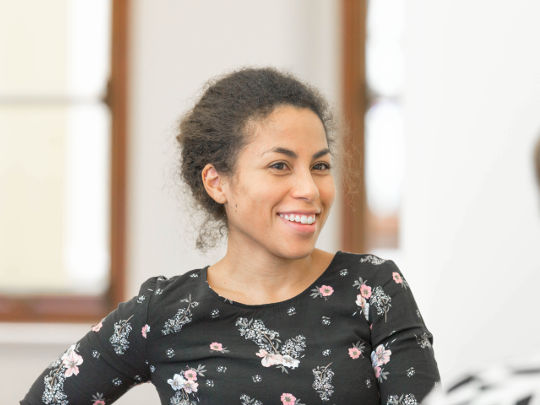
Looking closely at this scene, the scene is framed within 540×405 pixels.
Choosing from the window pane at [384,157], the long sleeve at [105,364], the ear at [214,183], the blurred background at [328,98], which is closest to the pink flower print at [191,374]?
the long sleeve at [105,364]

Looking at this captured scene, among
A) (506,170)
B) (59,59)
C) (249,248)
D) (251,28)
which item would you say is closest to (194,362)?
(249,248)

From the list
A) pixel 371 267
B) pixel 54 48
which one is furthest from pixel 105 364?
pixel 54 48

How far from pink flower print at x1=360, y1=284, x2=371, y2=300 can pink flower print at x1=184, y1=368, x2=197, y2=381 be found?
362mm

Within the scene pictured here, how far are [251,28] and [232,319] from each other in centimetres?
198

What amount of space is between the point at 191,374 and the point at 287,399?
0.21 metres

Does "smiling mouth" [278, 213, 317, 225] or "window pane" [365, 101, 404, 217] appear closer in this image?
"smiling mouth" [278, 213, 317, 225]

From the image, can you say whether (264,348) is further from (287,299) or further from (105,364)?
(105,364)

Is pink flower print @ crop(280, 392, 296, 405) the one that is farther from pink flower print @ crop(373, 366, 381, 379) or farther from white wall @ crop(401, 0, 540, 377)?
white wall @ crop(401, 0, 540, 377)

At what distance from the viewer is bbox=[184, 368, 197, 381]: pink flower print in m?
1.61

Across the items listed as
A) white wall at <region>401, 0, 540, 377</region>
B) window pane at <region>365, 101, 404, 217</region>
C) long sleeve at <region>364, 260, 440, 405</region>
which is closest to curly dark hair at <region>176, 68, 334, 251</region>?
long sleeve at <region>364, 260, 440, 405</region>

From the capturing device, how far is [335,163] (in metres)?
1.92

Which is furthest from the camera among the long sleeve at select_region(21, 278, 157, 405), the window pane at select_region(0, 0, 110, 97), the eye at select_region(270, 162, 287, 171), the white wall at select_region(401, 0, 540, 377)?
the window pane at select_region(0, 0, 110, 97)

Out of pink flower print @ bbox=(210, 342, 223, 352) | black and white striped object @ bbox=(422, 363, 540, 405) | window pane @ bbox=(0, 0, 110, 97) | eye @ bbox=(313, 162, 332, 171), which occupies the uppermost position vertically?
window pane @ bbox=(0, 0, 110, 97)

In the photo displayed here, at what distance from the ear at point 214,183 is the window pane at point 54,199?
192 cm
